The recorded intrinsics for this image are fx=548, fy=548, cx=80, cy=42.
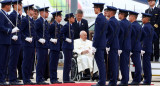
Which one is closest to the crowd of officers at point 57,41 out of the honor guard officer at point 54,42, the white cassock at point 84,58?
the honor guard officer at point 54,42

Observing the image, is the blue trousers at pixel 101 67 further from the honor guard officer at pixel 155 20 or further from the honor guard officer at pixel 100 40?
the honor guard officer at pixel 155 20

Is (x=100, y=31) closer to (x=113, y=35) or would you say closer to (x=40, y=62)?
(x=113, y=35)

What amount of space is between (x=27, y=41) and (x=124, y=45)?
238 cm

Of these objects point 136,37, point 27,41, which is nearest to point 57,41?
point 27,41

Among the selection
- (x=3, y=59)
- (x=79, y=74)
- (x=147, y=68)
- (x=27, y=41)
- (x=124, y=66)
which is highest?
(x=27, y=41)

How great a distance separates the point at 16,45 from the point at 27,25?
2.08ft

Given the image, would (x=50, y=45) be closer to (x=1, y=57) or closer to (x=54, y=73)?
(x=54, y=73)

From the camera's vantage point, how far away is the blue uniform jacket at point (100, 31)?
12.4 m

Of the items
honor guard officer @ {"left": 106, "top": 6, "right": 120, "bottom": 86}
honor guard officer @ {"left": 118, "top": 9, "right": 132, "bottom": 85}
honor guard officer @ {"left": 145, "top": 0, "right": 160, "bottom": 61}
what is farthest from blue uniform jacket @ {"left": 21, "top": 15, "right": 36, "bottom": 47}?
honor guard officer @ {"left": 145, "top": 0, "right": 160, "bottom": 61}

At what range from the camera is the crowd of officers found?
12.5 m

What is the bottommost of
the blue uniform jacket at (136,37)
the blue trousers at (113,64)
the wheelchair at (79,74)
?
the wheelchair at (79,74)

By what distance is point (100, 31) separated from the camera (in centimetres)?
1242

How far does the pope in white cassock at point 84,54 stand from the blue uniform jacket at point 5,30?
3.76 metres

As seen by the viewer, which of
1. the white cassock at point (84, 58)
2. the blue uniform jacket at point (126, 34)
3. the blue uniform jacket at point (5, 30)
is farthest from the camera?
the white cassock at point (84, 58)
